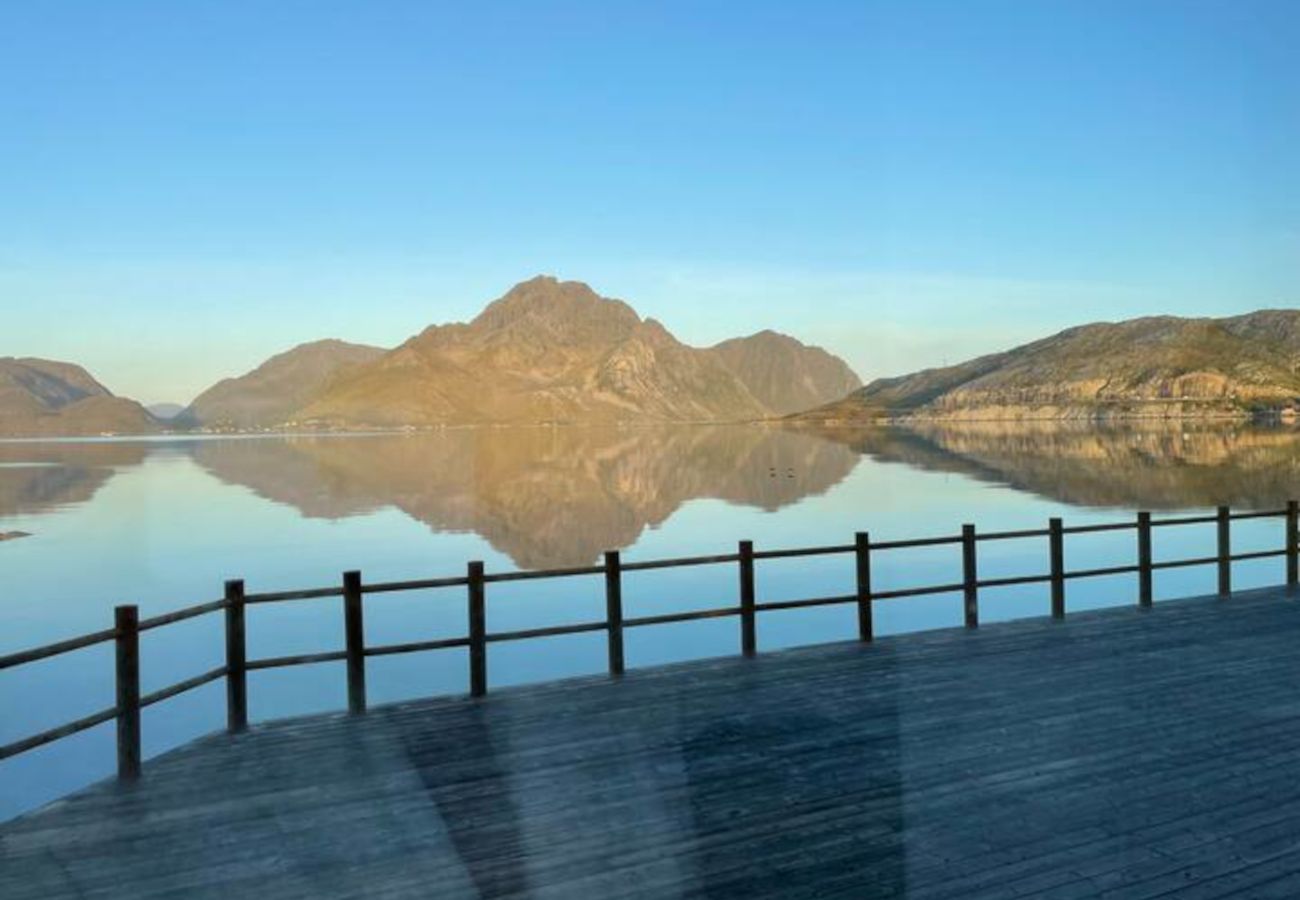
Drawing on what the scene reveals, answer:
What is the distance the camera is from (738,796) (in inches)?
288

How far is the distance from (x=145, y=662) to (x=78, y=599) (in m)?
10.2

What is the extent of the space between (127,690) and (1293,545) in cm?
1643

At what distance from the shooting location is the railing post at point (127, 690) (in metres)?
8.31

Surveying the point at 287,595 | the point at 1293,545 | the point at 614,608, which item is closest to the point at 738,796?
the point at 614,608

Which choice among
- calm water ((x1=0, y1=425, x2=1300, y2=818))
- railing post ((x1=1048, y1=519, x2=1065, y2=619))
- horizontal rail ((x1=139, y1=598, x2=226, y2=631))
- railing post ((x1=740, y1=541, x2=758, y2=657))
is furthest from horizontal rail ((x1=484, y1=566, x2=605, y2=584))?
calm water ((x1=0, y1=425, x2=1300, y2=818))

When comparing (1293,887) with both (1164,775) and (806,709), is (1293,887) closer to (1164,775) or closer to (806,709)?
(1164,775)

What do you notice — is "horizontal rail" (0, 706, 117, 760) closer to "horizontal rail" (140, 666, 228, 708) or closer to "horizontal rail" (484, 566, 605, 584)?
"horizontal rail" (140, 666, 228, 708)

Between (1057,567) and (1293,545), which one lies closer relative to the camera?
(1057,567)

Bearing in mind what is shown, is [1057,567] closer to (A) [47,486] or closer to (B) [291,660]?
(B) [291,660]

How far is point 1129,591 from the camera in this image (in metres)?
32.5

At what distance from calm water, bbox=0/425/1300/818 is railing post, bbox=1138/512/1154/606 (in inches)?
507

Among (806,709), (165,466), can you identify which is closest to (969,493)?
(806,709)

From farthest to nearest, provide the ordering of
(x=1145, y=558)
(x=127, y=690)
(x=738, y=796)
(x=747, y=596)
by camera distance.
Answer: (x=1145, y=558), (x=747, y=596), (x=127, y=690), (x=738, y=796)

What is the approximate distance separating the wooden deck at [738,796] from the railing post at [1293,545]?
5900 millimetres
